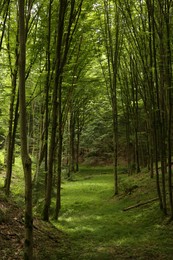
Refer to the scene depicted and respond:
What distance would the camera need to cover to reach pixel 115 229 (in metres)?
8.02

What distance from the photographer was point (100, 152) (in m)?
33.0

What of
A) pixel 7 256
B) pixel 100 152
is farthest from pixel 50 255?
pixel 100 152

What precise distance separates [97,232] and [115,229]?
0.53m

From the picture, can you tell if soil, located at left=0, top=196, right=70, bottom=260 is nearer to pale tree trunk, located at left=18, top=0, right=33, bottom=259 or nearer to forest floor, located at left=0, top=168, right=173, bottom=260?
forest floor, located at left=0, top=168, right=173, bottom=260

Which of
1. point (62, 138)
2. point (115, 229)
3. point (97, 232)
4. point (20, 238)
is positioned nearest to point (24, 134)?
point (20, 238)

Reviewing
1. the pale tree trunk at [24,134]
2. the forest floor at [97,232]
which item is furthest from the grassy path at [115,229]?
the pale tree trunk at [24,134]

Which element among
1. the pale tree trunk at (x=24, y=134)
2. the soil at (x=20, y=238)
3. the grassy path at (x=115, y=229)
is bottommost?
the grassy path at (x=115, y=229)

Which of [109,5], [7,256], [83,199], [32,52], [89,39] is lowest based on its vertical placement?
[83,199]

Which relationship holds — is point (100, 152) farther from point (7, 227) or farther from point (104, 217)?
point (7, 227)

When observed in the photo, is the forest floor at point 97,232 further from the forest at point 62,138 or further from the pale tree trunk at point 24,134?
the pale tree trunk at point 24,134

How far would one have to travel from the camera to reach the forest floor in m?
5.56

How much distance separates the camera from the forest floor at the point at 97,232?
5.56 m

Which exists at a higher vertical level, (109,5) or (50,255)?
(109,5)

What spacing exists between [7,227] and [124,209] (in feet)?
18.5
